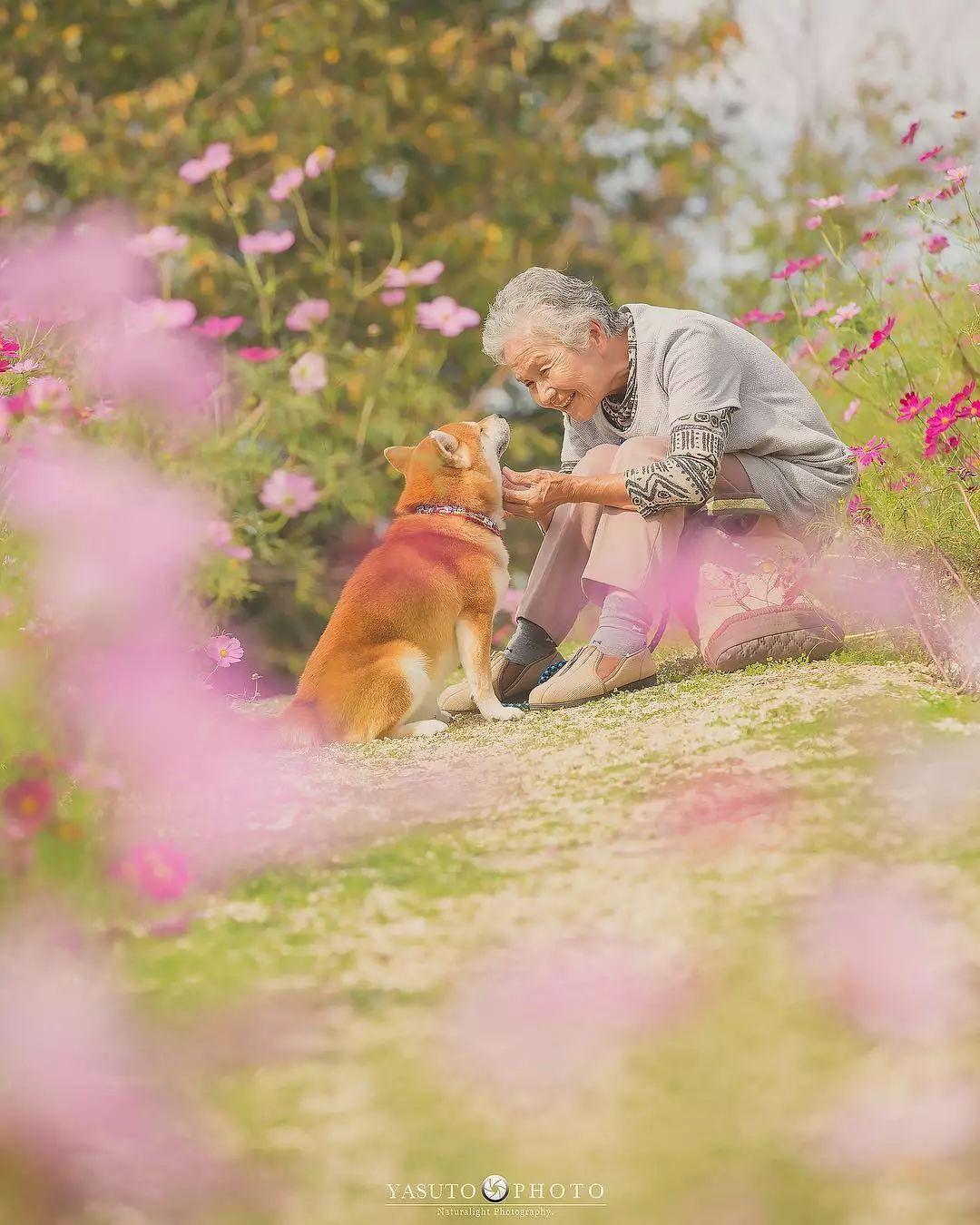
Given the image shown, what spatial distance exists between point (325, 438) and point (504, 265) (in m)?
1.63

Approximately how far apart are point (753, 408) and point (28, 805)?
2505 mm

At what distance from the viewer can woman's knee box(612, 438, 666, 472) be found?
11.9ft

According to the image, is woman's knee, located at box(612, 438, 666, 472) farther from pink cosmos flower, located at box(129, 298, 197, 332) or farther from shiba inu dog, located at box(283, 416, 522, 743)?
Answer: pink cosmos flower, located at box(129, 298, 197, 332)

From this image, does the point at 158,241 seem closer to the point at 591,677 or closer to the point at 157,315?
the point at 157,315

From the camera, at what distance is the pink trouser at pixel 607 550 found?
363cm

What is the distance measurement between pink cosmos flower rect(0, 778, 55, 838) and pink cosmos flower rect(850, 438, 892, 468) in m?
A: 2.71

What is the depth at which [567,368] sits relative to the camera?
3654 millimetres

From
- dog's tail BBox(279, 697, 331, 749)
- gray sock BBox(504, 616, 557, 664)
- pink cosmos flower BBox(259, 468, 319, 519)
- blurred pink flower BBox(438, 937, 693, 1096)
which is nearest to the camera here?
blurred pink flower BBox(438, 937, 693, 1096)

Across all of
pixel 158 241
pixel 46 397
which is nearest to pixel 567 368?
pixel 158 241

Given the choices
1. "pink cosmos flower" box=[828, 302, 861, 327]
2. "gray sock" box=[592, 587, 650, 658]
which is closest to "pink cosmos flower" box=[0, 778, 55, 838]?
"gray sock" box=[592, 587, 650, 658]

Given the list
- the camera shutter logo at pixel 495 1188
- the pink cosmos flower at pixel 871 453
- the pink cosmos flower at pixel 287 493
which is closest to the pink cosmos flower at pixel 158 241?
the pink cosmos flower at pixel 287 493

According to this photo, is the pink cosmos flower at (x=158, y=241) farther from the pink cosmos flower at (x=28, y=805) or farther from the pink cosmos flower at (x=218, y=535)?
the pink cosmos flower at (x=28, y=805)

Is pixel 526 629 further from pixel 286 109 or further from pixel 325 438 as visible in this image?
pixel 286 109

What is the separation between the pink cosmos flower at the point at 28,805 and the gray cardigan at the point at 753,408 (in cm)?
221
